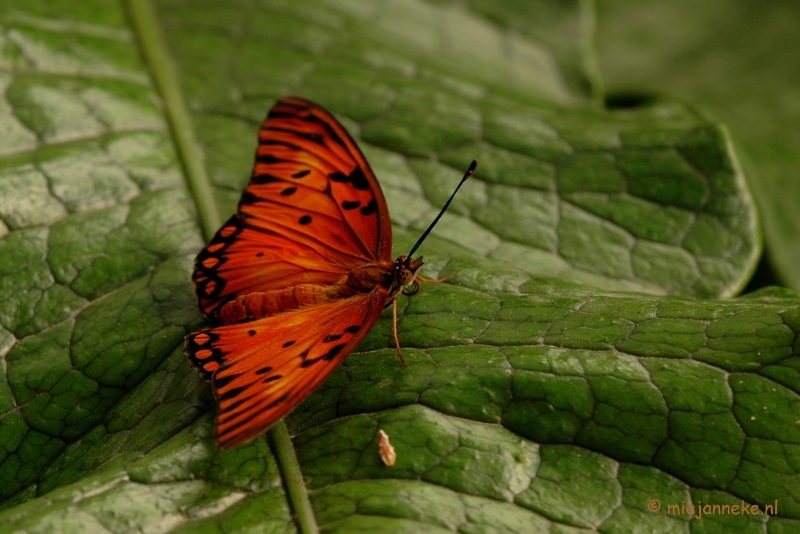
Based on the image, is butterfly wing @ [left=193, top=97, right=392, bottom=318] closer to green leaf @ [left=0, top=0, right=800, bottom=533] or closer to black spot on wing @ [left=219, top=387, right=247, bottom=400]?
green leaf @ [left=0, top=0, right=800, bottom=533]

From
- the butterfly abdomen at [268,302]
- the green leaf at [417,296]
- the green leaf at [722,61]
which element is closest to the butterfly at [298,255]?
the butterfly abdomen at [268,302]

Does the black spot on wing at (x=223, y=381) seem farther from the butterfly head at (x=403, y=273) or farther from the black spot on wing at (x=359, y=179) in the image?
the black spot on wing at (x=359, y=179)

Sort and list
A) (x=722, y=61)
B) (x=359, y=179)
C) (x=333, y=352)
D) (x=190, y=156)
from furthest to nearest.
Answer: (x=722, y=61), (x=190, y=156), (x=359, y=179), (x=333, y=352)

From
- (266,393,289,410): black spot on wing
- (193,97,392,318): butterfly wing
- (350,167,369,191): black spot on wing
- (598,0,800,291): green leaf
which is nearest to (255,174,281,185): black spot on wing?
(193,97,392,318): butterfly wing

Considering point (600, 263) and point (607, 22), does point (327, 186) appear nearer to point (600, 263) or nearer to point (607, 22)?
point (600, 263)

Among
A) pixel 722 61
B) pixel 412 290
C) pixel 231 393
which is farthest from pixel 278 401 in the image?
pixel 722 61

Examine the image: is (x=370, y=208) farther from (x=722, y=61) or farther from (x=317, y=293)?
(x=722, y=61)

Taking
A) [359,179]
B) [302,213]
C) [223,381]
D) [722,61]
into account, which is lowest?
[223,381]

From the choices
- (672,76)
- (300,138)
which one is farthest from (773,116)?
(300,138)
